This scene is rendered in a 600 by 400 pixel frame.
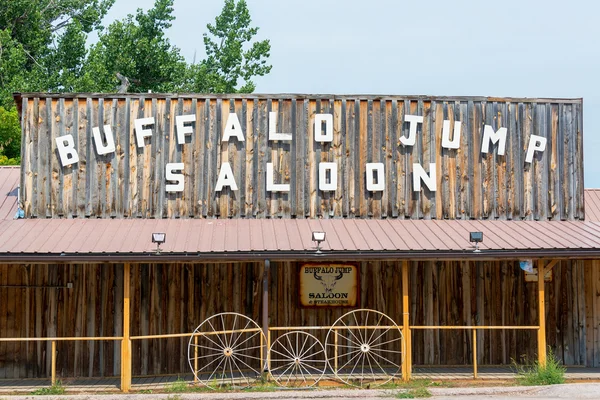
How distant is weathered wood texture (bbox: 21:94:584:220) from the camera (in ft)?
59.0

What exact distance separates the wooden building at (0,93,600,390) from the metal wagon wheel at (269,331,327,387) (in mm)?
535

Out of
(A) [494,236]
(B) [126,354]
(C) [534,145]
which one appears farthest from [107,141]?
(C) [534,145]

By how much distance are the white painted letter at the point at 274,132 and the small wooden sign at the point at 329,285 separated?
282cm

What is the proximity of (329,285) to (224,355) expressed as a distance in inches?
118

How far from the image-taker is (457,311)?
18422mm

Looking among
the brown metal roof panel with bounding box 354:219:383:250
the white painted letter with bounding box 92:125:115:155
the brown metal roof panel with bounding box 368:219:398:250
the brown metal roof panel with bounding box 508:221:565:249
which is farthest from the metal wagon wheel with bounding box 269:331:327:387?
the white painted letter with bounding box 92:125:115:155

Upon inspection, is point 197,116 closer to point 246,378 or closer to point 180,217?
point 180,217

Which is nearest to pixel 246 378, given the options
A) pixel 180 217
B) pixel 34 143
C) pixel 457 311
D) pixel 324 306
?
pixel 324 306

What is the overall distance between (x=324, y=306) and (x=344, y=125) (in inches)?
157

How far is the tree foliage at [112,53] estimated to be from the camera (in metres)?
40.0

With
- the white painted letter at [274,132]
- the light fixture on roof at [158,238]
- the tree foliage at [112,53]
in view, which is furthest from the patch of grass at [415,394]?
the tree foliage at [112,53]

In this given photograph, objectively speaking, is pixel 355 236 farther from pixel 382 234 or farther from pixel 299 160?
pixel 299 160

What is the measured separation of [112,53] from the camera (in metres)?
41.4

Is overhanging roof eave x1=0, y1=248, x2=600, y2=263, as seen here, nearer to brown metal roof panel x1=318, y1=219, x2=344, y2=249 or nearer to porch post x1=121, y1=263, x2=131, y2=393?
brown metal roof panel x1=318, y1=219, x2=344, y2=249
